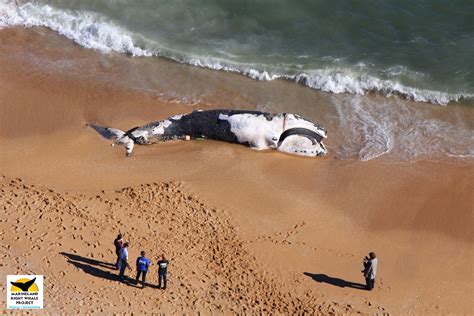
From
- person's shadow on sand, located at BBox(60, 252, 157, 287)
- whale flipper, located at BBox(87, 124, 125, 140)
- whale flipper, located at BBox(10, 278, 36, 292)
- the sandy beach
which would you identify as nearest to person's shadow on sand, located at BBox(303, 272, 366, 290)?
the sandy beach

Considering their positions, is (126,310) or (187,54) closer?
(126,310)

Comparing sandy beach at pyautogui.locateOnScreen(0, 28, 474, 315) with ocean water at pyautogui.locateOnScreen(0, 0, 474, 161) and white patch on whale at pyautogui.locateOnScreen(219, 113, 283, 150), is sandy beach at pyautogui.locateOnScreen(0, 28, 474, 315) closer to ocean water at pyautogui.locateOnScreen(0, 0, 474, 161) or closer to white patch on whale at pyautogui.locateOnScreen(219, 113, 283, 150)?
white patch on whale at pyautogui.locateOnScreen(219, 113, 283, 150)

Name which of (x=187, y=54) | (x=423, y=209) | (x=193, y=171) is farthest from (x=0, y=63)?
(x=423, y=209)

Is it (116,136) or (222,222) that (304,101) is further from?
(222,222)

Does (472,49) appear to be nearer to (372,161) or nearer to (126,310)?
(372,161)

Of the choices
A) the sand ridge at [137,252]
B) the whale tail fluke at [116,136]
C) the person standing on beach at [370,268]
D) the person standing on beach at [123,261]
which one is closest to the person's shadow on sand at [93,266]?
the sand ridge at [137,252]

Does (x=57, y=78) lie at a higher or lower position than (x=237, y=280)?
higher

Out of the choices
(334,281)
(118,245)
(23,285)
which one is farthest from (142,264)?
(334,281)
